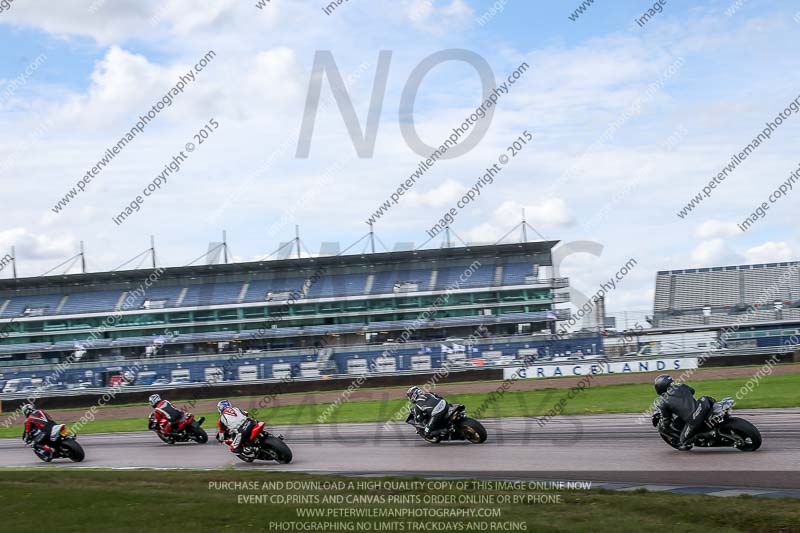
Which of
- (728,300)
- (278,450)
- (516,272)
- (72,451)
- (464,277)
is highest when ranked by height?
(516,272)

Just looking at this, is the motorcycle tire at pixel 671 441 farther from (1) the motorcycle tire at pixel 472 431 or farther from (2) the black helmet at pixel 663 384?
(1) the motorcycle tire at pixel 472 431

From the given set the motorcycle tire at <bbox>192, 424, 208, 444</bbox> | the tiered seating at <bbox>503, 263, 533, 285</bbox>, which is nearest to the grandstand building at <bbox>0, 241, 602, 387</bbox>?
the tiered seating at <bbox>503, 263, 533, 285</bbox>

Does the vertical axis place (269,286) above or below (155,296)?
above

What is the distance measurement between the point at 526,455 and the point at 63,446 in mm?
11738

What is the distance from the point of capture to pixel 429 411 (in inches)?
729

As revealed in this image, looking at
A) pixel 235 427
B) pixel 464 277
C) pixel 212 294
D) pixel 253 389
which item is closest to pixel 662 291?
pixel 464 277

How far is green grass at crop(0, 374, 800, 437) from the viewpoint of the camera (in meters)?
23.6

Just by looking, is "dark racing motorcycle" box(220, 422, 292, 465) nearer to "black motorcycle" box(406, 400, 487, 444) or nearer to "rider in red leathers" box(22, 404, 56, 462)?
"black motorcycle" box(406, 400, 487, 444)

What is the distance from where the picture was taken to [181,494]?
37.6 feet

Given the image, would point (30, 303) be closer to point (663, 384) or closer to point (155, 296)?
point (155, 296)

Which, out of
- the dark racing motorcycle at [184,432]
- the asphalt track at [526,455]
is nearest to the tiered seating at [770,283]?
the asphalt track at [526,455]

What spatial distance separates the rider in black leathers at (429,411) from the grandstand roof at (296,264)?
1772 inches

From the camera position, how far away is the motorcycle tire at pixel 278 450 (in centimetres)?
1661

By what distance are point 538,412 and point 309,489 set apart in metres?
13.7
